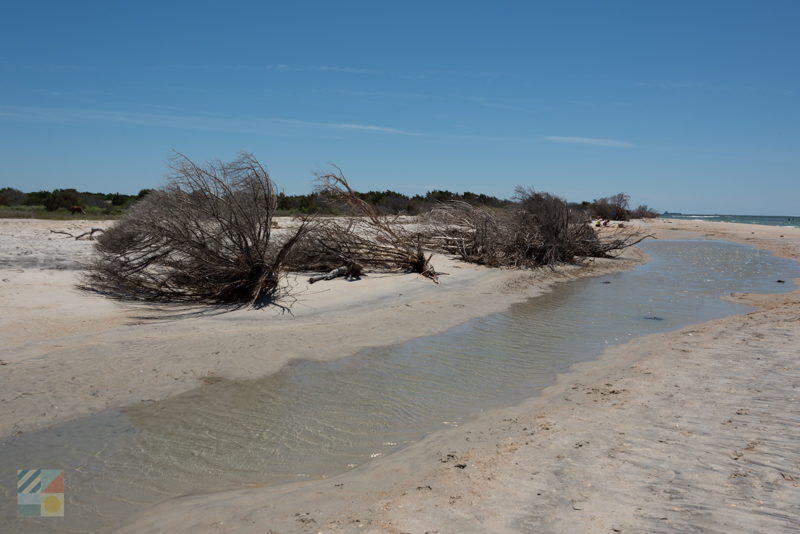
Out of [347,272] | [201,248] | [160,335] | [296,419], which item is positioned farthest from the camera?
[347,272]

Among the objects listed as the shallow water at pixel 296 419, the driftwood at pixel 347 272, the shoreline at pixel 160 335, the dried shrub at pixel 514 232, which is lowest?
the shallow water at pixel 296 419

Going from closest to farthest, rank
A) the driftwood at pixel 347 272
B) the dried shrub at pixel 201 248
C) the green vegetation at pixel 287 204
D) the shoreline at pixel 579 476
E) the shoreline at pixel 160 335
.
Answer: the shoreline at pixel 579 476, the shoreline at pixel 160 335, the dried shrub at pixel 201 248, the driftwood at pixel 347 272, the green vegetation at pixel 287 204

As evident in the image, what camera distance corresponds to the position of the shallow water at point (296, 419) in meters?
4.36

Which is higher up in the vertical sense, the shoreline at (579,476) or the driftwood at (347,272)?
the driftwood at (347,272)

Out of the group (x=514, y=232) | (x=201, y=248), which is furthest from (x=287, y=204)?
(x=201, y=248)

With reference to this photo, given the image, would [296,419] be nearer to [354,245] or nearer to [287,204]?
[354,245]

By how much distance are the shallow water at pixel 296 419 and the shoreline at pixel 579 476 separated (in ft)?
1.17

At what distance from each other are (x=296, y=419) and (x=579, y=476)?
2.95 m

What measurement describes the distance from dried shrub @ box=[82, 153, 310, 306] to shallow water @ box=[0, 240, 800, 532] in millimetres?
3258

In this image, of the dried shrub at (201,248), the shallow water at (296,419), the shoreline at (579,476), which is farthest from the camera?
the dried shrub at (201,248)

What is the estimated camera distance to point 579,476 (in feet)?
13.4

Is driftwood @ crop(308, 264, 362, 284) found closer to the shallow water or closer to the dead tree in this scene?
the dead tree

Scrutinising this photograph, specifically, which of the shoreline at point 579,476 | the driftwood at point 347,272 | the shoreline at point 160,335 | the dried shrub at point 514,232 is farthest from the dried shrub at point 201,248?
the dried shrub at point 514,232

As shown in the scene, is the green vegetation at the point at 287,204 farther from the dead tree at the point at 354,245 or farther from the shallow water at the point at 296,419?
the shallow water at the point at 296,419
